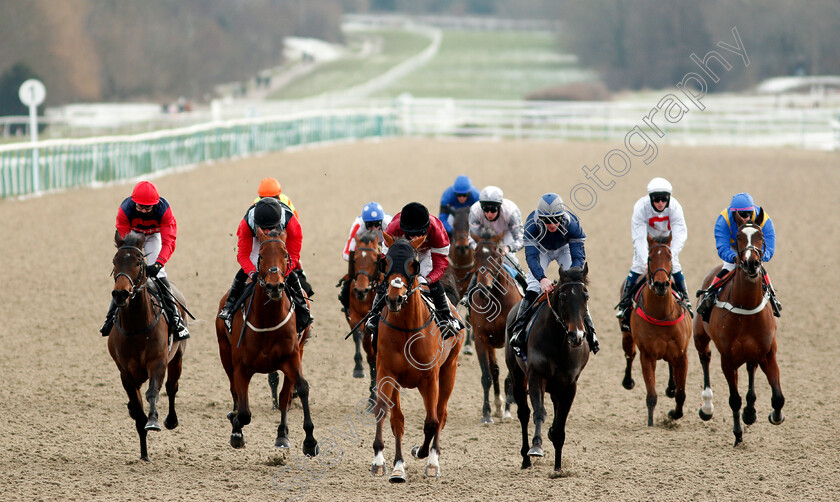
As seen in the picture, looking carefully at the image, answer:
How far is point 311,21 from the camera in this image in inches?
3438

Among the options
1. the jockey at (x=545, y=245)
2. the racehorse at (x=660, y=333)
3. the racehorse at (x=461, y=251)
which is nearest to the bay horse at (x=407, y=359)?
the jockey at (x=545, y=245)

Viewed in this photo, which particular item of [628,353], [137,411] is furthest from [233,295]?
[628,353]

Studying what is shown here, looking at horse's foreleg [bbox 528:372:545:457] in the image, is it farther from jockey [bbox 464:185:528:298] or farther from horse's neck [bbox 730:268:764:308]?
jockey [bbox 464:185:528:298]

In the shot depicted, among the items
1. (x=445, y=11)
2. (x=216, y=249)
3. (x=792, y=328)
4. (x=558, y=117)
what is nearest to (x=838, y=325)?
(x=792, y=328)

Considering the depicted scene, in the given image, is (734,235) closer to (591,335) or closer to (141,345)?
(591,335)

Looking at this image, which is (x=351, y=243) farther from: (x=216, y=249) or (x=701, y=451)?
(x=216, y=249)

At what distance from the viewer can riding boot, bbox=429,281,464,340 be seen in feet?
25.1

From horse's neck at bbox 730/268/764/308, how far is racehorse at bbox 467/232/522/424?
7.14 ft

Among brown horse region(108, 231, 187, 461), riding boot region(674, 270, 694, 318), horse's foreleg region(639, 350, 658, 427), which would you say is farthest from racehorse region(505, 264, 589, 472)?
brown horse region(108, 231, 187, 461)

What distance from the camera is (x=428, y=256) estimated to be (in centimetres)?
787

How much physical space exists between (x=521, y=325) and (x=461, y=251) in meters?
2.71

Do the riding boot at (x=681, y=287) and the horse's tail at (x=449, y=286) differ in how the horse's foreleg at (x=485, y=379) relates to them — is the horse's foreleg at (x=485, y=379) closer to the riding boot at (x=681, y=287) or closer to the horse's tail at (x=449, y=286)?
the horse's tail at (x=449, y=286)

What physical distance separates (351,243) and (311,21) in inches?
3165

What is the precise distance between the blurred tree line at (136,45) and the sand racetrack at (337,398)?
2458 cm
